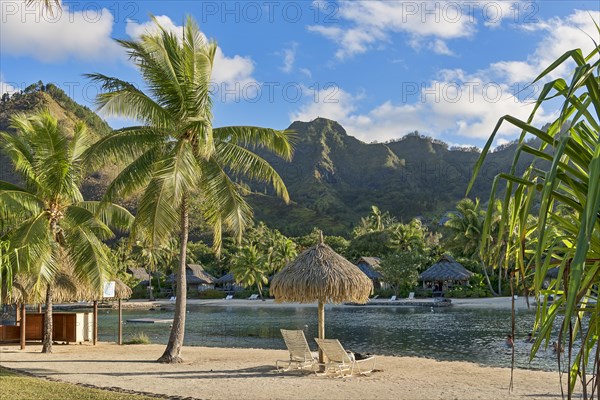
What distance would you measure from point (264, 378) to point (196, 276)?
1892 inches

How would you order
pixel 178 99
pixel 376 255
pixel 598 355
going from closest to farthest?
pixel 598 355, pixel 178 99, pixel 376 255

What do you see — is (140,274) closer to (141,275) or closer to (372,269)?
(141,275)

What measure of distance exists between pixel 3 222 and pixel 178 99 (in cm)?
577

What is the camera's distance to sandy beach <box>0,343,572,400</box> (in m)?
8.95

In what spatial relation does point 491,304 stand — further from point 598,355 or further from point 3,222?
point 598,355

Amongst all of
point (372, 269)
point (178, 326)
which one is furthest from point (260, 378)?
point (372, 269)

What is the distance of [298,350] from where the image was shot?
36.4 ft

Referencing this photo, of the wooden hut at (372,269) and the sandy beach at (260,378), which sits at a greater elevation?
the wooden hut at (372,269)

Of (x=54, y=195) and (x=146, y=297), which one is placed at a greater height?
(x=54, y=195)

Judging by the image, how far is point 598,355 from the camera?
7.27 ft

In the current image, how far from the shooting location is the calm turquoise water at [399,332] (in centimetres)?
1742

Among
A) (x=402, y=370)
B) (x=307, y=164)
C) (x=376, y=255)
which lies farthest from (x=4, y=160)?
(x=402, y=370)

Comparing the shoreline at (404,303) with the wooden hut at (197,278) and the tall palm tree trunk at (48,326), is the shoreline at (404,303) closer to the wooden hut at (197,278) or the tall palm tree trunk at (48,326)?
the wooden hut at (197,278)

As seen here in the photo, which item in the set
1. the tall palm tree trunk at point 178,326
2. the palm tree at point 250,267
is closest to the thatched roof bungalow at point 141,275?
the palm tree at point 250,267
